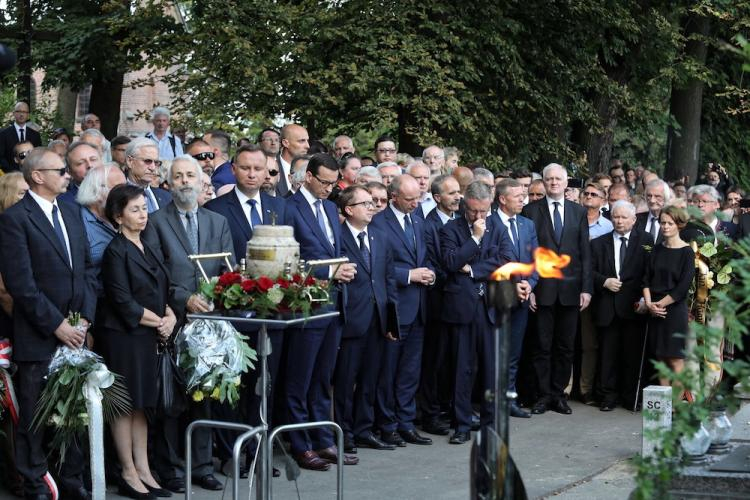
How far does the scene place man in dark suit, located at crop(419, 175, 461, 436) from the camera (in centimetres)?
1176

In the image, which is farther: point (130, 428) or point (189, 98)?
point (189, 98)

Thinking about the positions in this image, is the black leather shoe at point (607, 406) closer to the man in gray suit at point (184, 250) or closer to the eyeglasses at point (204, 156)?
the eyeglasses at point (204, 156)

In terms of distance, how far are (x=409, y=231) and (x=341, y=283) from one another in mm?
1240

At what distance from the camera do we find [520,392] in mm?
13500

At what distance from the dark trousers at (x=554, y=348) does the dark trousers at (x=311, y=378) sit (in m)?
3.30

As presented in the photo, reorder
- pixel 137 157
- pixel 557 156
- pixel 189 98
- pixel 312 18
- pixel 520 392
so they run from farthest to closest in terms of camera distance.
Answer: pixel 557 156 < pixel 189 98 < pixel 312 18 < pixel 520 392 < pixel 137 157

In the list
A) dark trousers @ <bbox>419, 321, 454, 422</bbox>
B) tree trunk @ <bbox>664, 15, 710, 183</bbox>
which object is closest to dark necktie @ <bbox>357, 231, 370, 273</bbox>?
dark trousers @ <bbox>419, 321, 454, 422</bbox>

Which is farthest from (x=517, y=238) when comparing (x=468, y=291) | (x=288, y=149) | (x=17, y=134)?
(x=17, y=134)

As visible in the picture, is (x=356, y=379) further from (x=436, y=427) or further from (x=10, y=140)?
(x=10, y=140)

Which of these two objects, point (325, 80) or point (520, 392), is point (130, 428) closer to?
point (520, 392)

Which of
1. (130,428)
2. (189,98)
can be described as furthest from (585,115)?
(130,428)

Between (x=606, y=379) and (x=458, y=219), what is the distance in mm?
2968

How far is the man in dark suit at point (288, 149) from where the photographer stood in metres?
12.1

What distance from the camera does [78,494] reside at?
8.88 metres
